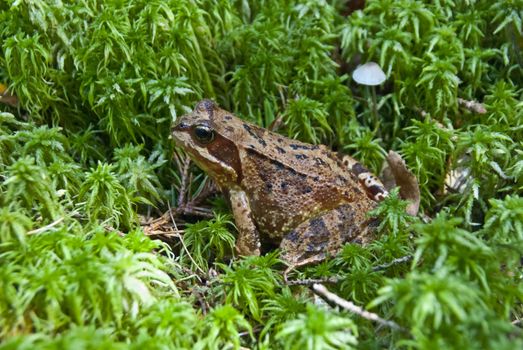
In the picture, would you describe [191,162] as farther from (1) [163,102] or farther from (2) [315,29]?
(2) [315,29]

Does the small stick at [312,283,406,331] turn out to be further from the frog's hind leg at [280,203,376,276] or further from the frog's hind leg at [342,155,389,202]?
the frog's hind leg at [342,155,389,202]

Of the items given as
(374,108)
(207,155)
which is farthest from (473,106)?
(207,155)

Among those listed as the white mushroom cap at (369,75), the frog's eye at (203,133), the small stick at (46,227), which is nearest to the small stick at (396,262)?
the frog's eye at (203,133)

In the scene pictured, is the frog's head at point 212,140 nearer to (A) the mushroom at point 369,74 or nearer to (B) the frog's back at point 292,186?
(B) the frog's back at point 292,186

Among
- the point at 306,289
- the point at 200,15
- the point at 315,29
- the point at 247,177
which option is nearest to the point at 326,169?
the point at 247,177

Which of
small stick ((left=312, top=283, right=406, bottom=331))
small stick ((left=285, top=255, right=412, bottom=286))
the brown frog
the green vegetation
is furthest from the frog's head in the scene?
small stick ((left=312, top=283, right=406, bottom=331))

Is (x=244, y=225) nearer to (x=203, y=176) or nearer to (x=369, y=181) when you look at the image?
(x=203, y=176)
